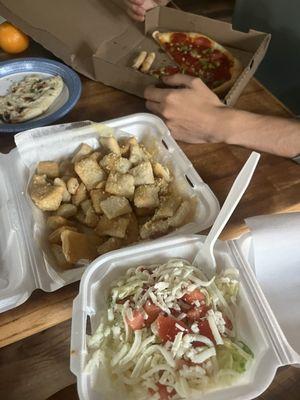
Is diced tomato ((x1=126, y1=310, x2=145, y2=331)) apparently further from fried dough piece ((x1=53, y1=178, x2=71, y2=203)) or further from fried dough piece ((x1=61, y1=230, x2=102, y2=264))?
fried dough piece ((x1=53, y1=178, x2=71, y2=203))

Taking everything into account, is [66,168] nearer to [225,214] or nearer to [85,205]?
[85,205]

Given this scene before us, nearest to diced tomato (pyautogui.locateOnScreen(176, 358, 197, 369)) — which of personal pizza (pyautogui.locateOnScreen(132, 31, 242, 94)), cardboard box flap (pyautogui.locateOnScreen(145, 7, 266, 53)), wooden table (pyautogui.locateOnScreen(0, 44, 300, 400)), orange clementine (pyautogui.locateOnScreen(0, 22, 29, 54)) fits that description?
wooden table (pyautogui.locateOnScreen(0, 44, 300, 400))

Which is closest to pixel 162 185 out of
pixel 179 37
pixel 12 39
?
pixel 179 37

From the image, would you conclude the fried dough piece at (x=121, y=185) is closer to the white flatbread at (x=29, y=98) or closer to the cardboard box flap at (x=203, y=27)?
the white flatbread at (x=29, y=98)

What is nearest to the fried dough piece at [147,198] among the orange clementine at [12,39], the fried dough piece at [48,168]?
the fried dough piece at [48,168]

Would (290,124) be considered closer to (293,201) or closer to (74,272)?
(293,201)

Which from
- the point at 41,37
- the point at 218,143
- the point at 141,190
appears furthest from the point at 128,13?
the point at 141,190

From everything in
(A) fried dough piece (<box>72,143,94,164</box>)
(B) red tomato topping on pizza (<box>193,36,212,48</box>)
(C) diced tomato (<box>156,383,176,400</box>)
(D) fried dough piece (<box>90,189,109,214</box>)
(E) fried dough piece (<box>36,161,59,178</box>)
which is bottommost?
(B) red tomato topping on pizza (<box>193,36,212,48</box>)
